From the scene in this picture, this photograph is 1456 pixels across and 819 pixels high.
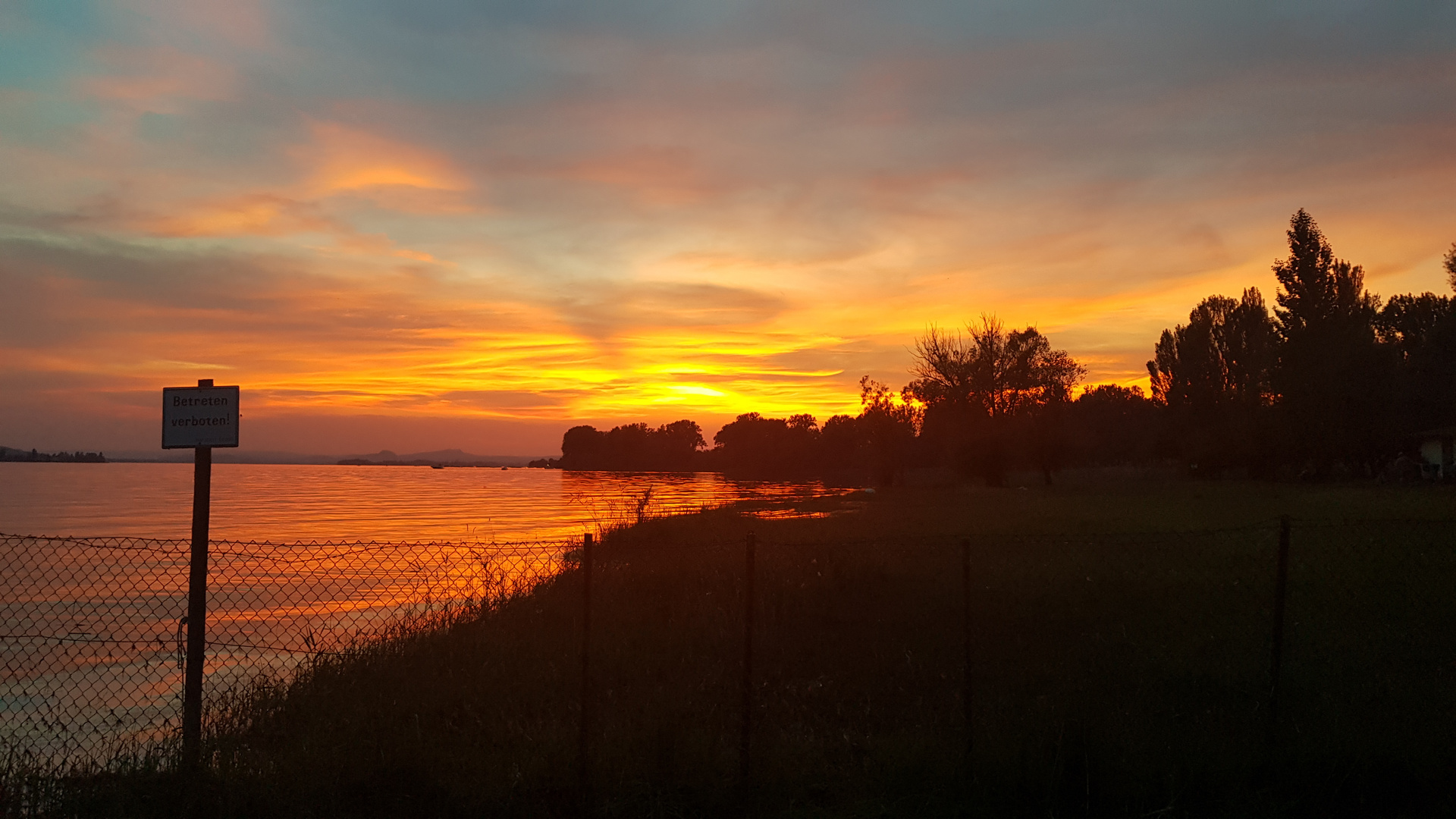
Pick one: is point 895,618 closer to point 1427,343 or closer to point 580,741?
point 580,741

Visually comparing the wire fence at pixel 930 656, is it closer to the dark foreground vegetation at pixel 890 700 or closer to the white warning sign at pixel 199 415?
the dark foreground vegetation at pixel 890 700

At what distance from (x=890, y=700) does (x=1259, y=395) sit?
217ft

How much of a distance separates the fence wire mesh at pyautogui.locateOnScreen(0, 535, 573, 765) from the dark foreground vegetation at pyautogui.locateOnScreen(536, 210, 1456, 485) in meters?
39.2

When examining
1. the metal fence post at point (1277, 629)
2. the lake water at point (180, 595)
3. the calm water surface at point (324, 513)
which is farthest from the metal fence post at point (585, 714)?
the calm water surface at point (324, 513)

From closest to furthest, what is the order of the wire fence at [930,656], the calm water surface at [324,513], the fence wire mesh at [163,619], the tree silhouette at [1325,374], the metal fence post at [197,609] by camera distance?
the wire fence at [930,656]
the metal fence post at [197,609]
the fence wire mesh at [163,619]
the calm water surface at [324,513]
the tree silhouette at [1325,374]

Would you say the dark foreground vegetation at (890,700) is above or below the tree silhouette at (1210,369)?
below

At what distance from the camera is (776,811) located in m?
6.14

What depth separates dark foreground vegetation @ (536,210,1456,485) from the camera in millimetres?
51438

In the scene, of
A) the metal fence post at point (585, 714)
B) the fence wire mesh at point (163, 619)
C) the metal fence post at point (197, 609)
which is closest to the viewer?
the metal fence post at point (585, 714)

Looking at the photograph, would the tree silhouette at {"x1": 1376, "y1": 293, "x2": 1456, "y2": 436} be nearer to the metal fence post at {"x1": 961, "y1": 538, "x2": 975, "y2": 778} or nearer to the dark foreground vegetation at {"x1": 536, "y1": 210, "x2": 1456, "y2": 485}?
the dark foreground vegetation at {"x1": 536, "y1": 210, "x2": 1456, "y2": 485}

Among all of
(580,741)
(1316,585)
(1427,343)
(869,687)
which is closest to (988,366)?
(1427,343)

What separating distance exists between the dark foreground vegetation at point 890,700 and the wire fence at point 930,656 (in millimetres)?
47

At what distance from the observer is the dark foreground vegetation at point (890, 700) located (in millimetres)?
6285

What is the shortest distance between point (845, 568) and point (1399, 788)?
8.24m
